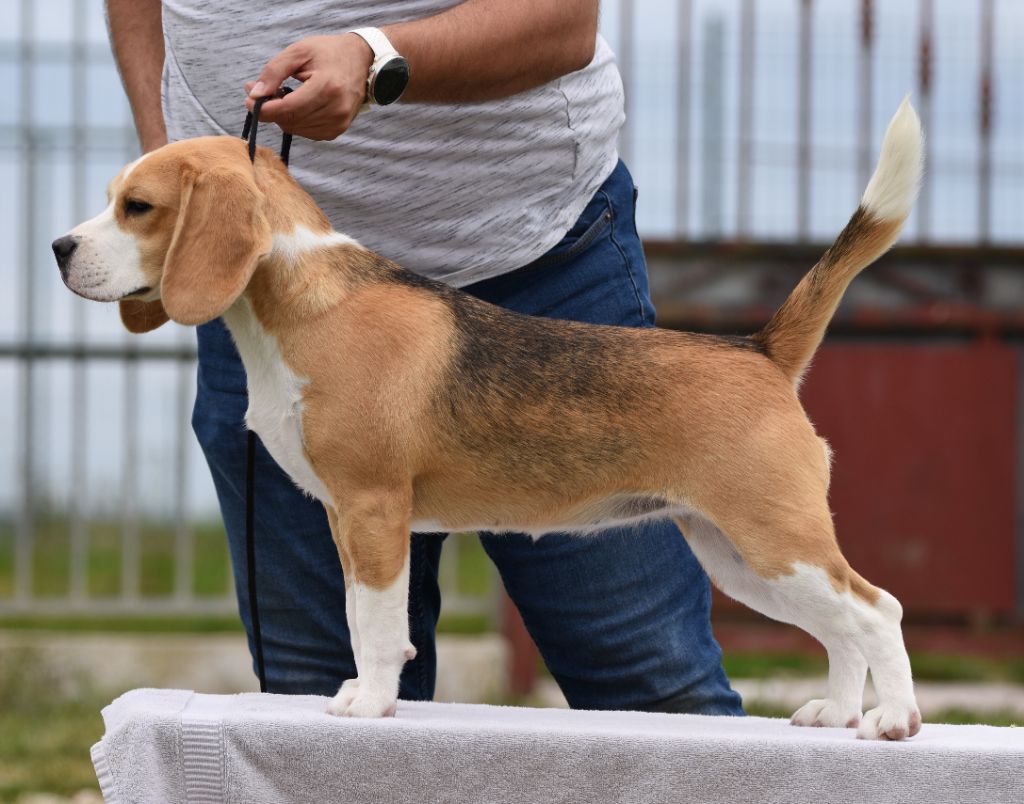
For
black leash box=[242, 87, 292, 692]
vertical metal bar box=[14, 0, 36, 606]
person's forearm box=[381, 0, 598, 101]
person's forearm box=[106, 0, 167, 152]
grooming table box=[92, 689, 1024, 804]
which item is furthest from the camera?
vertical metal bar box=[14, 0, 36, 606]

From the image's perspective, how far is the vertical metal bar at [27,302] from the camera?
23.0 feet

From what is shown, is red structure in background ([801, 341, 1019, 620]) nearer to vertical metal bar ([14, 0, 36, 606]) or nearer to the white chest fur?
vertical metal bar ([14, 0, 36, 606])

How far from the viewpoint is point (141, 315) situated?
244 cm

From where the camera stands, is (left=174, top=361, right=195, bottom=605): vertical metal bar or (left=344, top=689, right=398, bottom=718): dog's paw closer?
(left=344, top=689, right=398, bottom=718): dog's paw

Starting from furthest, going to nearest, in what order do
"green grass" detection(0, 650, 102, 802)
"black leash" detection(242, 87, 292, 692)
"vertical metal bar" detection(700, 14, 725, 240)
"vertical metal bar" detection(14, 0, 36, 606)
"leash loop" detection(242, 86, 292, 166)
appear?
1. "vertical metal bar" detection(700, 14, 725, 240)
2. "vertical metal bar" detection(14, 0, 36, 606)
3. "green grass" detection(0, 650, 102, 802)
4. "black leash" detection(242, 87, 292, 692)
5. "leash loop" detection(242, 86, 292, 166)

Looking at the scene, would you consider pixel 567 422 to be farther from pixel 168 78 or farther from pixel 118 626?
pixel 118 626

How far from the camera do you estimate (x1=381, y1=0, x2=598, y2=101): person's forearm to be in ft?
7.70

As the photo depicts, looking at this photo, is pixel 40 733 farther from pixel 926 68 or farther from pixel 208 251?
pixel 926 68

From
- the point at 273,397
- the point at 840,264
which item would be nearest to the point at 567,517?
the point at 273,397

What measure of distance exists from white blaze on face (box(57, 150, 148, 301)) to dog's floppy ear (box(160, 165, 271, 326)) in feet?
0.24

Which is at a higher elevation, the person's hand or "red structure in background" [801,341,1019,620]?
the person's hand

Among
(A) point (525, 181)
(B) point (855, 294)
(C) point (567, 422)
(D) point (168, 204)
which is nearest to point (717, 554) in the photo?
(C) point (567, 422)

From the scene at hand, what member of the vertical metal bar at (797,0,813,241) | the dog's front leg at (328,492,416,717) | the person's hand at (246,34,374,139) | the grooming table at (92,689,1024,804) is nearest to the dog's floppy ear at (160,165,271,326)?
the person's hand at (246,34,374,139)

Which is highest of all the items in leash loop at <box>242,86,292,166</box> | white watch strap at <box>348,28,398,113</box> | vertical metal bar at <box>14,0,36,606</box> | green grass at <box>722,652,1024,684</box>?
white watch strap at <box>348,28,398,113</box>
